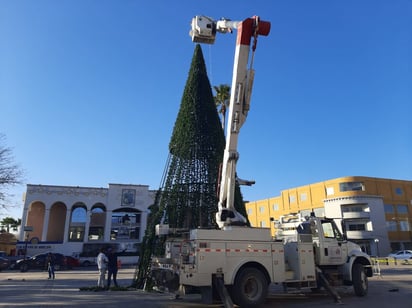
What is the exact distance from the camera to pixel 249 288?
997 centimetres

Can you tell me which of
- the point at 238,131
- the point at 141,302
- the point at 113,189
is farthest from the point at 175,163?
the point at 113,189

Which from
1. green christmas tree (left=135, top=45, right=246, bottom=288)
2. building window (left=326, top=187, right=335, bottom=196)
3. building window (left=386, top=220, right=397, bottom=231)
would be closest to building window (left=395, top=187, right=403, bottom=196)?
building window (left=386, top=220, right=397, bottom=231)

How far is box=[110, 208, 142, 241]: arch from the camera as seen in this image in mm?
49500

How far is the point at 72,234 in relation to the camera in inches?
1911

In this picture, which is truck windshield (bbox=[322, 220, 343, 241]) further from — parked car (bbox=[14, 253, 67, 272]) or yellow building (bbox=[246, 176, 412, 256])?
yellow building (bbox=[246, 176, 412, 256])

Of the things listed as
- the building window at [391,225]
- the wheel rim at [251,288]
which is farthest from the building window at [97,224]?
the building window at [391,225]

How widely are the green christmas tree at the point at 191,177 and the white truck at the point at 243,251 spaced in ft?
9.25

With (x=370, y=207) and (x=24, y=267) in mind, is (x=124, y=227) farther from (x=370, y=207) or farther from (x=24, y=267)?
(x=370, y=207)

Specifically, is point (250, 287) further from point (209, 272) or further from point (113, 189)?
point (113, 189)

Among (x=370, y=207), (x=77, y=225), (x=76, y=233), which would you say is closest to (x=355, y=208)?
(x=370, y=207)

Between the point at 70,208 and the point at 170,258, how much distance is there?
42.8 metres

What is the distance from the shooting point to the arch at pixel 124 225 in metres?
49.5

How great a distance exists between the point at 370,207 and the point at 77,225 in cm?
4379

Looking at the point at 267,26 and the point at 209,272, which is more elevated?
the point at 267,26
